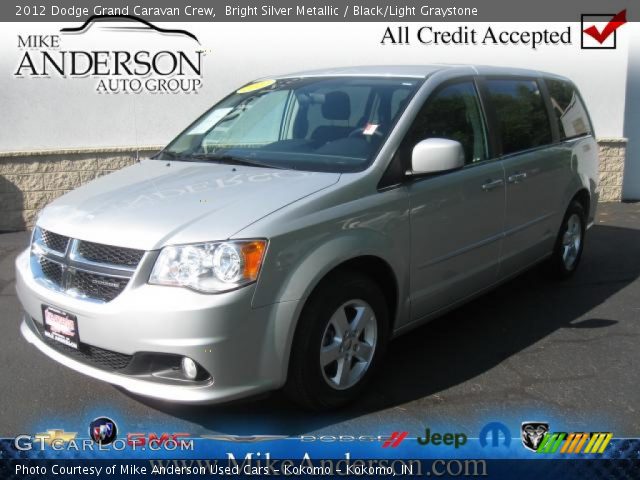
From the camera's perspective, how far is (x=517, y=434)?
338 cm

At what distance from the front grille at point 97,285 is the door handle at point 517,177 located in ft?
9.09

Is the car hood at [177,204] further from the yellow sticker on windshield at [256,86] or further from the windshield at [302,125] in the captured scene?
the yellow sticker on windshield at [256,86]

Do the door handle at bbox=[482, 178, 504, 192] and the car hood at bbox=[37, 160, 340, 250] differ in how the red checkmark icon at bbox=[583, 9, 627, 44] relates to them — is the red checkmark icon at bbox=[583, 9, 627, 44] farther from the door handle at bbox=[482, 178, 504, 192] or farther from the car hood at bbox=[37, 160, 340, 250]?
the car hood at bbox=[37, 160, 340, 250]

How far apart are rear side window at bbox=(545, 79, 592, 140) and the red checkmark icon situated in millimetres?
4238

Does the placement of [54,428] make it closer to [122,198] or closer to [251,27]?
[122,198]

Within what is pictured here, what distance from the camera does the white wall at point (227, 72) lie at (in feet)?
27.3

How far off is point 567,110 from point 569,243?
116 centimetres

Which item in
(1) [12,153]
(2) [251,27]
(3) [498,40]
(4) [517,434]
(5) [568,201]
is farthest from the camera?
(3) [498,40]

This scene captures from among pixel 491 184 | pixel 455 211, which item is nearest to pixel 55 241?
pixel 455 211

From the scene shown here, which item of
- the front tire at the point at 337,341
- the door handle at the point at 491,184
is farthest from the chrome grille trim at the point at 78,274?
the door handle at the point at 491,184

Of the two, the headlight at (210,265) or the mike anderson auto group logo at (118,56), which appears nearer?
the headlight at (210,265)

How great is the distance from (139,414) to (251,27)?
651 centimetres
